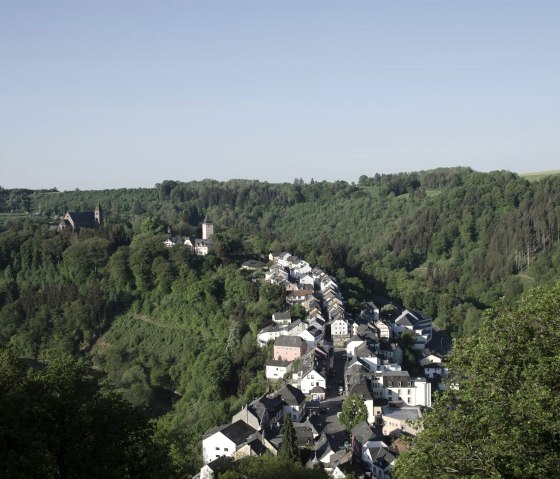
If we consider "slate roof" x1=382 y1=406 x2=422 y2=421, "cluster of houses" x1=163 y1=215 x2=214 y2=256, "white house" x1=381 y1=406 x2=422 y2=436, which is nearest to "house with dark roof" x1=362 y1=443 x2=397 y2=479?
"white house" x1=381 y1=406 x2=422 y2=436

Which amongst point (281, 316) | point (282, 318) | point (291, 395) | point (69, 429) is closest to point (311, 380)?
point (291, 395)

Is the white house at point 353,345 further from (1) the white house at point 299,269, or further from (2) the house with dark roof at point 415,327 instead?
(1) the white house at point 299,269

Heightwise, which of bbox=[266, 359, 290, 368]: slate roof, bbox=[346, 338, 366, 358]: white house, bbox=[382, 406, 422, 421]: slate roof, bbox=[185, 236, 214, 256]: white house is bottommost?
bbox=[382, 406, 422, 421]: slate roof

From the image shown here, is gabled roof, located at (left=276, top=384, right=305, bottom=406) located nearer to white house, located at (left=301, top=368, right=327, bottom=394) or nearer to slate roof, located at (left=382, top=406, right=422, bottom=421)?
white house, located at (left=301, top=368, right=327, bottom=394)

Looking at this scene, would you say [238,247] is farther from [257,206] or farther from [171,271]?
[257,206]

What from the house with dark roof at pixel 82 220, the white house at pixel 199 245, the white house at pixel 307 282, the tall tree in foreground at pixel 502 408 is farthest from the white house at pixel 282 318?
the tall tree in foreground at pixel 502 408

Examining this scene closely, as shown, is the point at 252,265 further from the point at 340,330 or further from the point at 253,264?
the point at 340,330

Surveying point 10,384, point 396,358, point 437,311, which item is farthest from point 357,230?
point 10,384
